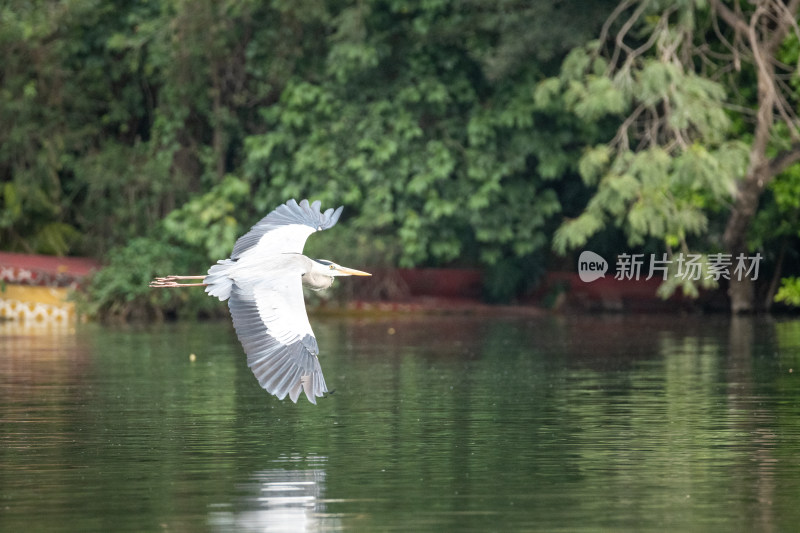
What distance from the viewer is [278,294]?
9.52 meters

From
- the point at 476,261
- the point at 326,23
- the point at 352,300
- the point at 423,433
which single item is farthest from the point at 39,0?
the point at 423,433

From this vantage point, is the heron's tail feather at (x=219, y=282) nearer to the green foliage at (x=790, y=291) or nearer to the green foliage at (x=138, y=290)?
the green foliage at (x=138, y=290)

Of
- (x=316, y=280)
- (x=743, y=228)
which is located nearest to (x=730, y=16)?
(x=743, y=228)

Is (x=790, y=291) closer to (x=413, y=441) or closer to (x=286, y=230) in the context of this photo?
(x=286, y=230)

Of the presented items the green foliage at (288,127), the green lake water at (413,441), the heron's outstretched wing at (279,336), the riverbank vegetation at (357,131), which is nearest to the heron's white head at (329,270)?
the heron's outstretched wing at (279,336)

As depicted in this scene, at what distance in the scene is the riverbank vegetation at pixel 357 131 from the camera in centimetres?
2409

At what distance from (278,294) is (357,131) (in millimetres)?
17001

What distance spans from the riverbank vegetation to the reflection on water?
50.5 ft

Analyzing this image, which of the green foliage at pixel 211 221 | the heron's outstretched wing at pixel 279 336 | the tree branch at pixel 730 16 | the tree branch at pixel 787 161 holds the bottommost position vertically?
the heron's outstretched wing at pixel 279 336

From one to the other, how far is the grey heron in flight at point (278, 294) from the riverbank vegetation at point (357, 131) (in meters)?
13.0

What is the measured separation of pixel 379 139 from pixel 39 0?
6102mm

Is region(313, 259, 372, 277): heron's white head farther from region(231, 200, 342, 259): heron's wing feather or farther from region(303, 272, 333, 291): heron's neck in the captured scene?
region(231, 200, 342, 259): heron's wing feather

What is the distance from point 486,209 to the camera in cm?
2633

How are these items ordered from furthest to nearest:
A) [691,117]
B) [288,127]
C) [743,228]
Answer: [288,127] → [743,228] → [691,117]
